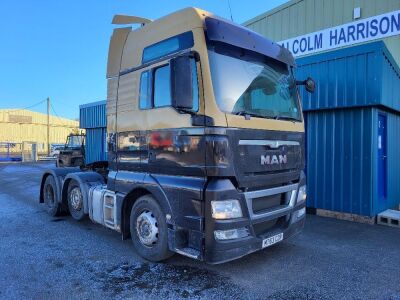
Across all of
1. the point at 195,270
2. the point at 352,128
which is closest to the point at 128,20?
the point at 195,270

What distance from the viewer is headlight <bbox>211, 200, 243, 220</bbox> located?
148 inches

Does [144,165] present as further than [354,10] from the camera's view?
No

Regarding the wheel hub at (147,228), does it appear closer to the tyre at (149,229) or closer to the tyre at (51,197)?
the tyre at (149,229)

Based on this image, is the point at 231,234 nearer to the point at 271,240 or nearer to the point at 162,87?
the point at 271,240

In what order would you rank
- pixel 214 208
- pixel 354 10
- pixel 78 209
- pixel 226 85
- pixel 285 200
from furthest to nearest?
pixel 354 10 < pixel 78 209 < pixel 285 200 < pixel 226 85 < pixel 214 208

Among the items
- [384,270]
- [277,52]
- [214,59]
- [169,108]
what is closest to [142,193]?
[169,108]

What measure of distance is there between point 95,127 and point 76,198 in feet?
34.8

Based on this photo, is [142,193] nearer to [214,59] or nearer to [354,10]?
[214,59]

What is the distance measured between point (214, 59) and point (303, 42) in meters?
10.7

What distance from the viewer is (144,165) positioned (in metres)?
4.75

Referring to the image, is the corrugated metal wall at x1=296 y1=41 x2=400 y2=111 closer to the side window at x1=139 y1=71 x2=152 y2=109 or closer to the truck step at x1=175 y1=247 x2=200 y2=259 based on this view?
the side window at x1=139 y1=71 x2=152 y2=109

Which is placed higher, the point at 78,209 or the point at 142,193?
the point at 142,193

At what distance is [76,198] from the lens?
675cm

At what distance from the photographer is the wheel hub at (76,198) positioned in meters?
6.59
